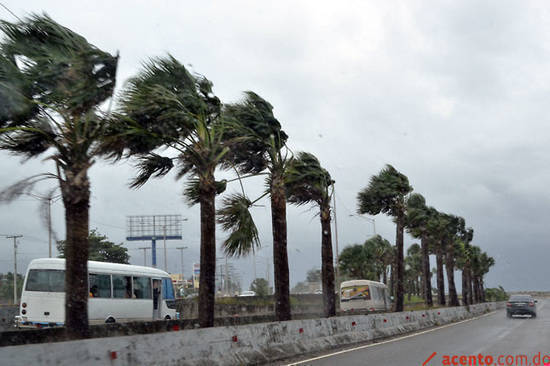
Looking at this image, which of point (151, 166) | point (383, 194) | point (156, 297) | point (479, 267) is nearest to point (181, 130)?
point (151, 166)

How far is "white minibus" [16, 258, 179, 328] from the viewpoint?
822 inches

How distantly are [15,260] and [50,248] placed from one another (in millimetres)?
13966

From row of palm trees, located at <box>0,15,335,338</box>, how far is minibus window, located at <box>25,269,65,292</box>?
6579 mm

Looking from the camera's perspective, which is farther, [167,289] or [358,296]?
[358,296]

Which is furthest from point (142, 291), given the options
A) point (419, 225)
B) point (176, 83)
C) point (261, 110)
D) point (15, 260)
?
point (15, 260)

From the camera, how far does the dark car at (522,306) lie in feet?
121

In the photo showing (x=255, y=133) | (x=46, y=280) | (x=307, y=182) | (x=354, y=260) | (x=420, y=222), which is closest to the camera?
(x=255, y=133)

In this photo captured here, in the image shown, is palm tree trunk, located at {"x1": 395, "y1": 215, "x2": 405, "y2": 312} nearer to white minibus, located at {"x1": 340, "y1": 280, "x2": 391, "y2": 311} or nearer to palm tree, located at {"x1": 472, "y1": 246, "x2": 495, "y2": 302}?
white minibus, located at {"x1": 340, "y1": 280, "x2": 391, "y2": 311}

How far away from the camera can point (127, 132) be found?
1315 cm

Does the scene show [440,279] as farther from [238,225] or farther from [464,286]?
[238,225]

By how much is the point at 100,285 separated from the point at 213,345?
11.7 metres

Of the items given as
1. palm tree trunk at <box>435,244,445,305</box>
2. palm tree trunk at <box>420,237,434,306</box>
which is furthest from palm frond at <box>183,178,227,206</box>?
palm tree trunk at <box>435,244,445,305</box>

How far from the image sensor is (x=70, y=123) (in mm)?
11930

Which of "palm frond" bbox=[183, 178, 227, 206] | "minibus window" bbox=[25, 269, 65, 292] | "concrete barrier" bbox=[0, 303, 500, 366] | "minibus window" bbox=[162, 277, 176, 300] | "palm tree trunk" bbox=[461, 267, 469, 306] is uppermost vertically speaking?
"palm frond" bbox=[183, 178, 227, 206]
